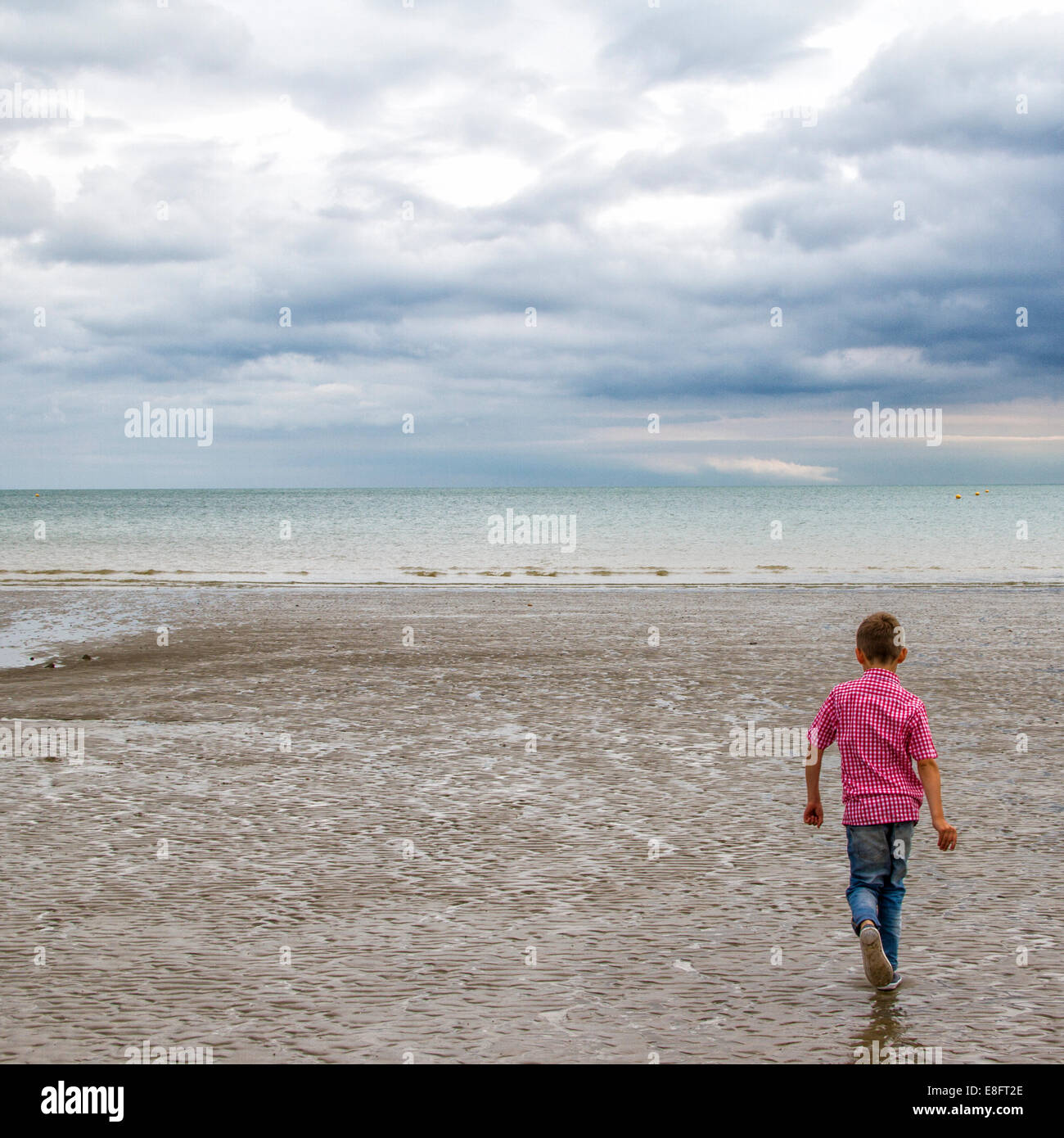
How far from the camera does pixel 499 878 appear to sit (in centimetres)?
656

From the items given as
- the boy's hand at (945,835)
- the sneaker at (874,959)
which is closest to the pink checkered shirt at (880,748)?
the boy's hand at (945,835)

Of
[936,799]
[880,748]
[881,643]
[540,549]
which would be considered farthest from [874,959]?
[540,549]

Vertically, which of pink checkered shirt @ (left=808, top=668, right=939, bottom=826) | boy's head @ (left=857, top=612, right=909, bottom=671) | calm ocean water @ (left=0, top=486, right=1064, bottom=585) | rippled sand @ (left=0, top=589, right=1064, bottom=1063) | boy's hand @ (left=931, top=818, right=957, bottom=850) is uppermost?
calm ocean water @ (left=0, top=486, right=1064, bottom=585)

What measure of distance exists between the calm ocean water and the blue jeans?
91.3 ft

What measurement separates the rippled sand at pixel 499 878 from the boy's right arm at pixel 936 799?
639mm

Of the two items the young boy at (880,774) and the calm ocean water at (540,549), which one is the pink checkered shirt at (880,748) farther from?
the calm ocean water at (540,549)

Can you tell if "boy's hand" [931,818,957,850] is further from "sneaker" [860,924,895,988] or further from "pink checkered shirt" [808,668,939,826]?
"sneaker" [860,924,895,988]

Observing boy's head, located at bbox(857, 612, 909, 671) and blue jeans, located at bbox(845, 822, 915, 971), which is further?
boy's head, located at bbox(857, 612, 909, 671)

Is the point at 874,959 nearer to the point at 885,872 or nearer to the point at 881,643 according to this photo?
the point at 885,872

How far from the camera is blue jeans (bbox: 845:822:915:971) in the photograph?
5074 mm

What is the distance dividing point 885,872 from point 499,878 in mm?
2296

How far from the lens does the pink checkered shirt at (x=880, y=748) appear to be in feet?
16.8

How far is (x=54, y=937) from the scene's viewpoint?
18.6 feet

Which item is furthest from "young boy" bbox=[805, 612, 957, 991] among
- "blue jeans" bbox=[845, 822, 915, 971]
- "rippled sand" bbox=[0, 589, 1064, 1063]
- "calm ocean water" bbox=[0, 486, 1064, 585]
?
"calm ocean water" bbox=[0, 486, 1064, 585]
